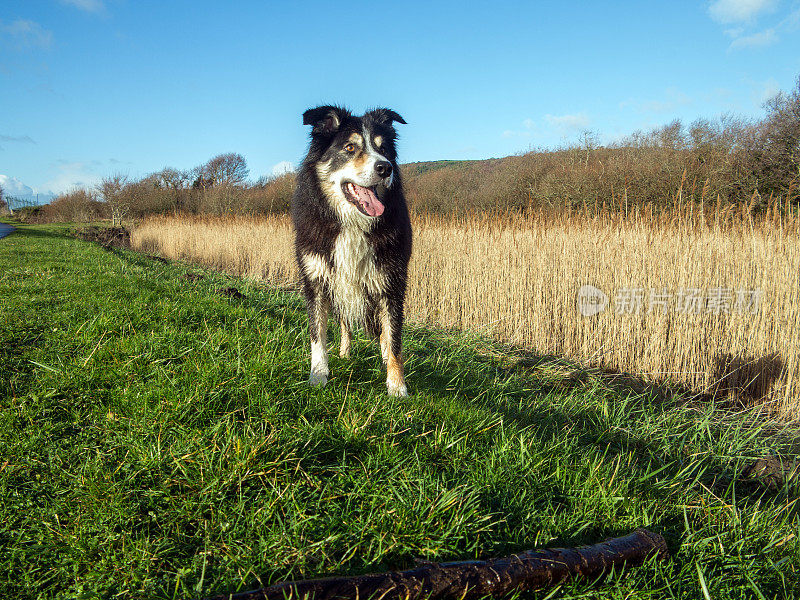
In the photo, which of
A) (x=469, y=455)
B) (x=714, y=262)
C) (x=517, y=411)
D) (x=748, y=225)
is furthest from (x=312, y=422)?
(x=748, y=225)

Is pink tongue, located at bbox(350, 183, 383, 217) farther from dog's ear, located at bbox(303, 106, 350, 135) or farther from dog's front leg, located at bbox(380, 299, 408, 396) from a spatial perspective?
dog's front leg, located at bbox(380, 299, 408, 396)

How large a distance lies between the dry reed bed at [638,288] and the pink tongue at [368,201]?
397cm

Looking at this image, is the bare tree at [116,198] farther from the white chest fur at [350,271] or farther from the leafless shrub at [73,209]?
the white chest fur at [350,271]

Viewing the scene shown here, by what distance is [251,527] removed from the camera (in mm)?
1806

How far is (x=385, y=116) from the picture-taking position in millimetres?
3643

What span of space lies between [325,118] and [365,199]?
759mm

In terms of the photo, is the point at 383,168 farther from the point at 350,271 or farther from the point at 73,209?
the point at 73,209

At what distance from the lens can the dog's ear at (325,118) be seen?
11.2 ft

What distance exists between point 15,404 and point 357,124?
108 inches

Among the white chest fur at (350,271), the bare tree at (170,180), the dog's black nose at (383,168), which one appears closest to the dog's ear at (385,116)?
the dog's black nose at (383,168)

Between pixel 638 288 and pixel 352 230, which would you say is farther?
pixel 638 288

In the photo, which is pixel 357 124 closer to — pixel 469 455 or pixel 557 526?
pixel 469 455

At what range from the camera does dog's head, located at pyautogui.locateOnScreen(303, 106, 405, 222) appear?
10.6 ft

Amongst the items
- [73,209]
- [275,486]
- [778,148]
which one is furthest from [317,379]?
[73,209]
